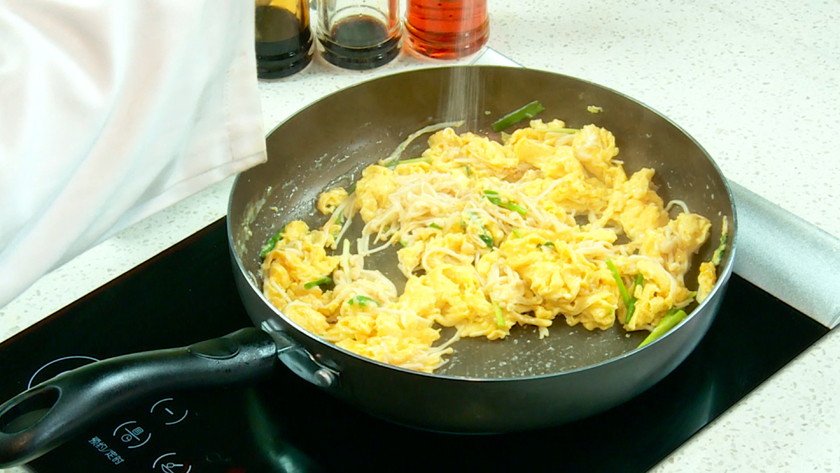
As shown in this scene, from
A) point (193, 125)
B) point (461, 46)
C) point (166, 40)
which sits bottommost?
point (461, 46)

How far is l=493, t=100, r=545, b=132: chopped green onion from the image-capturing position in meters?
1.35

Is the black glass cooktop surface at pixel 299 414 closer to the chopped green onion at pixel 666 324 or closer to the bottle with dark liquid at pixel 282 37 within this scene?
the chopped green onion at pixel 666 324

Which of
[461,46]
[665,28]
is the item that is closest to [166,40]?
[461,46]

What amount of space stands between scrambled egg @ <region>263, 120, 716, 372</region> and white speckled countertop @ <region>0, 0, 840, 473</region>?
171 millimetres

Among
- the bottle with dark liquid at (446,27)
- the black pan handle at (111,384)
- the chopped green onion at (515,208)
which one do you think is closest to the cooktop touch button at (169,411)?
the black pan handle at (111,384)

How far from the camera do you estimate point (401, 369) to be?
2.57 feet

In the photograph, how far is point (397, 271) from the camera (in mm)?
1170

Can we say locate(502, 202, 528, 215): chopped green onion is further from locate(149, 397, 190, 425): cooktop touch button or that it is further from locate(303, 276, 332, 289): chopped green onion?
locate(149, 397, 190, 425): cooktop touch button

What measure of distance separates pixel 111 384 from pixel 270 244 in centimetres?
47

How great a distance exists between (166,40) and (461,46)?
0.91 m

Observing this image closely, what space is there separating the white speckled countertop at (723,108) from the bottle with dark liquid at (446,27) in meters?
0.05

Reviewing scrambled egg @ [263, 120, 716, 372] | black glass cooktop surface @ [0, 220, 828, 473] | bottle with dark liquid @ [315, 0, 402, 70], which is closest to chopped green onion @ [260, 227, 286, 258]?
scrambled egg @ [263, 120, 716, 372]

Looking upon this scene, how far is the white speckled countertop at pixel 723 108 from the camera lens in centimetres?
88

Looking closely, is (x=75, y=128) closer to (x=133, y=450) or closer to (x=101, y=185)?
(x=101, y=185)
